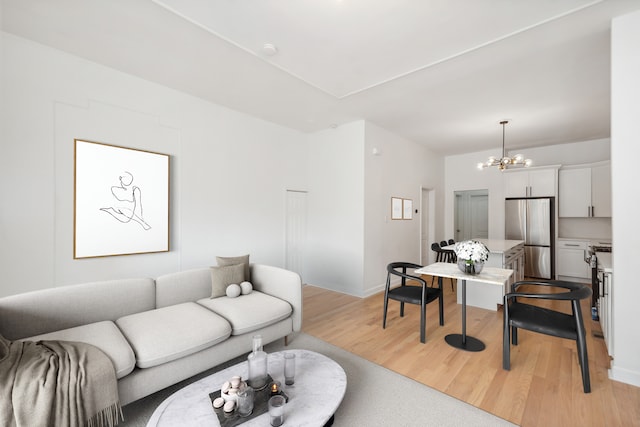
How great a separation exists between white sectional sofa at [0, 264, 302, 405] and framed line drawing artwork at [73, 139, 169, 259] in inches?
33.6

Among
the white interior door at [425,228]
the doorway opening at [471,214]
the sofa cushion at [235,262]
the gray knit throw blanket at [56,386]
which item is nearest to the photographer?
the gray knit throw blanket at [56,386]

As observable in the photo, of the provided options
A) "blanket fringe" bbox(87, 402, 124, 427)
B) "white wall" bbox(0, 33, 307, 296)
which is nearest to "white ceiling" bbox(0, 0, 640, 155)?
"white wall" bbox(0, 33, 307, 296)

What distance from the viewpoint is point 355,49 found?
270 cm

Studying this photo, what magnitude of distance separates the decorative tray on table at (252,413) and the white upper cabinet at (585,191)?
6650mm

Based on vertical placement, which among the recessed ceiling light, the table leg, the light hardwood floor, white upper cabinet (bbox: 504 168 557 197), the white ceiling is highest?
the white ceiling

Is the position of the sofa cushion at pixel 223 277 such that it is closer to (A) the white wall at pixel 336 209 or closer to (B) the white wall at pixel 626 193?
(A) the white wall at pixel 336 209

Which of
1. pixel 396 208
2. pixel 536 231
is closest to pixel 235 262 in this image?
pixel 396 208

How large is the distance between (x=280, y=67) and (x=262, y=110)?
4.39ft

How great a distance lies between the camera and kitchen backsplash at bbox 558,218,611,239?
561cm

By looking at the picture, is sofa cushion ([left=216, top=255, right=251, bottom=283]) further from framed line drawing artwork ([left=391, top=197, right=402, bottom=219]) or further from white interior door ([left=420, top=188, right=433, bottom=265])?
white interior door ([left=420, top=188, right=433, bottom=265])

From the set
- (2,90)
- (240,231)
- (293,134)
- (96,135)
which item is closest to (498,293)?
(240,231)

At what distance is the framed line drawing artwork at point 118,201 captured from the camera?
2934 mm

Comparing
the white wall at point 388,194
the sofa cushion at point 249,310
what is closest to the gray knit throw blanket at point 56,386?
the sofa cushion at point 249,310

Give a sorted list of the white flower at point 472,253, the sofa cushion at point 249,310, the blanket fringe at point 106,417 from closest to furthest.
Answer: the blanket fringe at point 106,417, the sofa cushion at point 249,310, the white flower at point 472,253
